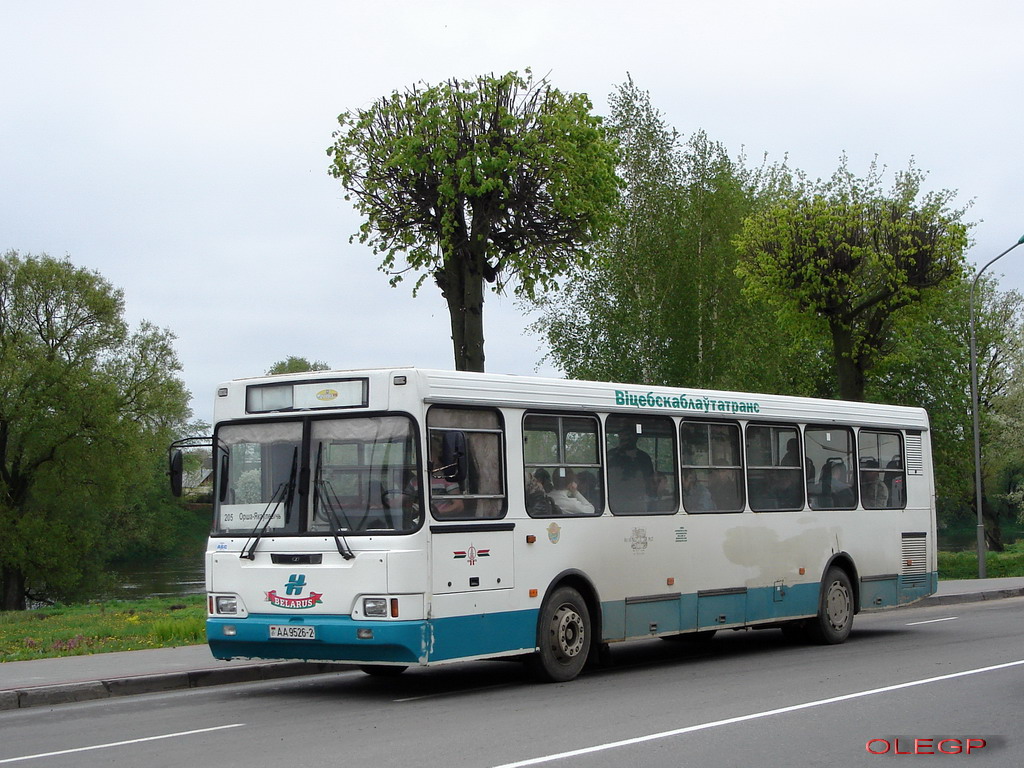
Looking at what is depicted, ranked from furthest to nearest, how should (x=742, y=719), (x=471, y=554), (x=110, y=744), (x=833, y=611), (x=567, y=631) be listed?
(x=833, y=611)
(x=567, y=631)
(x=471, y=554)
(x=742, y=719)
(x=110, y=744)

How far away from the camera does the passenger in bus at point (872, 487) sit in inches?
688

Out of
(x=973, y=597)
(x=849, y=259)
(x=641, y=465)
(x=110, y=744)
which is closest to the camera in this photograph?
(x=110, y=744)

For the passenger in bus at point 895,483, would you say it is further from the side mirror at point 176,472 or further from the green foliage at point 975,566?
the green foliage at point 975,566

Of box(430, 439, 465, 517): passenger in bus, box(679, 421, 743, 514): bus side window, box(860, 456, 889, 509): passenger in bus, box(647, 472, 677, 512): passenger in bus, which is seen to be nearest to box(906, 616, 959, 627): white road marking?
box(860, 456, 889, 509): passenger in bus

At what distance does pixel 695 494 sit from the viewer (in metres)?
14.6

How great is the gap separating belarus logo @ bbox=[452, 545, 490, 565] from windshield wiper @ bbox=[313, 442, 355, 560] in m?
1.03

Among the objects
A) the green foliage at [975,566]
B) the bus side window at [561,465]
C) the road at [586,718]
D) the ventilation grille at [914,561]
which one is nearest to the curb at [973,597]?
the ventilation grille at [914,561]

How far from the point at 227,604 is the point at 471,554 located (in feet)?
7.74

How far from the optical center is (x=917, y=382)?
49.7 metres

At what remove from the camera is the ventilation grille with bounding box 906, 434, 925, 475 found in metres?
18.4

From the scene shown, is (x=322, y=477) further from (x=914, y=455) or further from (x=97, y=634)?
(x=914, y=455)

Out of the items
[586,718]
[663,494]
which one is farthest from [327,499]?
[663,494]

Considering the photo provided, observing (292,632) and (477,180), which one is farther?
(477,180)

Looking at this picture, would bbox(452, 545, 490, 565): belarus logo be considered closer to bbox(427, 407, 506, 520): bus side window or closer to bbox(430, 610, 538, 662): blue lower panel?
bbox(427, 407, 506, 520): bus side window
